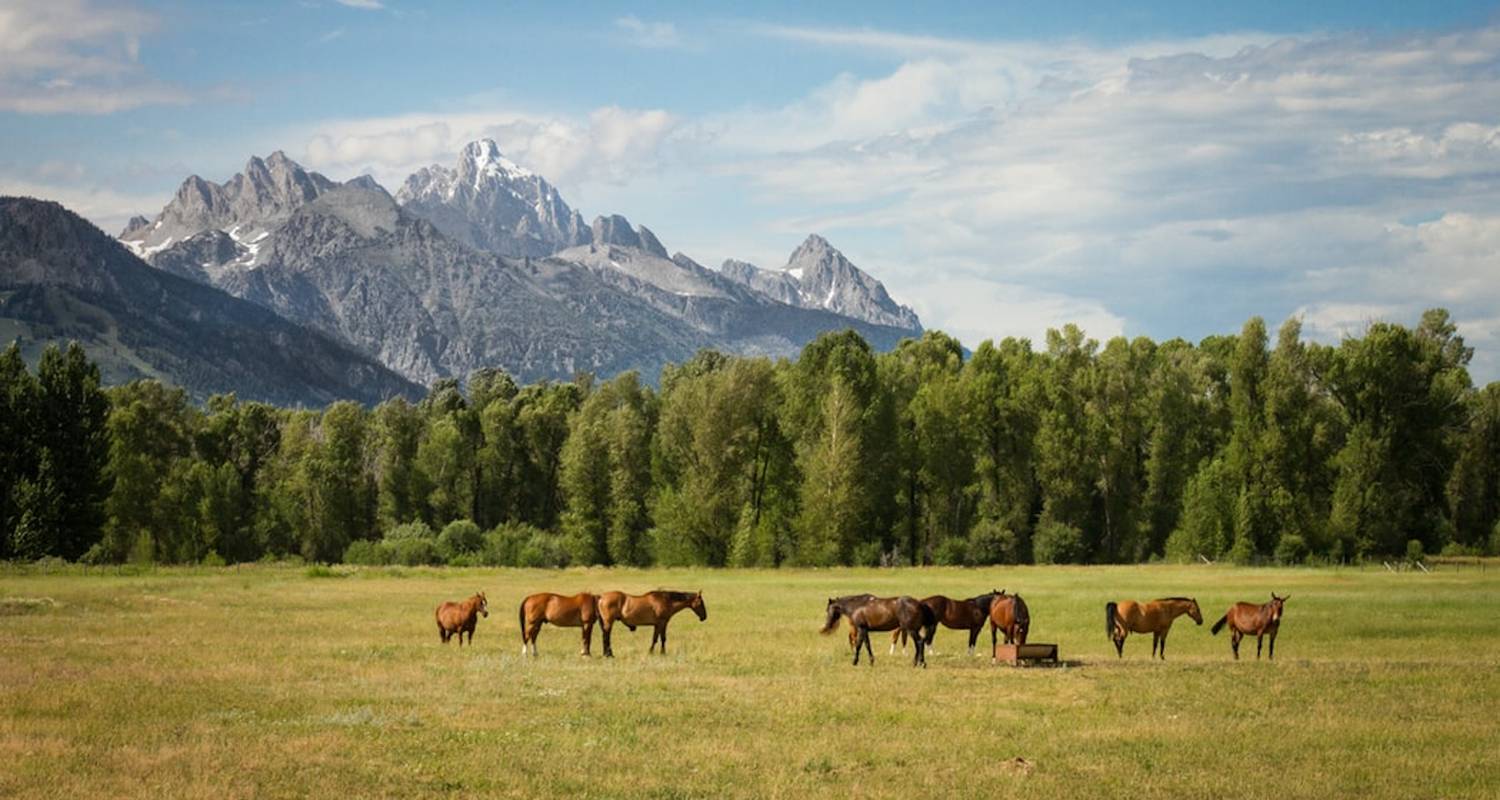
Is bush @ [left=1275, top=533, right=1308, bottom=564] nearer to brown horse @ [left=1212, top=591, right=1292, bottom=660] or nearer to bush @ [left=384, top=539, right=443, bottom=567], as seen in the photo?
brown horse @ [left=1212, top=591, right=1292, bottom=660]

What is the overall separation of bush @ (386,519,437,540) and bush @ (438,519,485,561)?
190 centimetres

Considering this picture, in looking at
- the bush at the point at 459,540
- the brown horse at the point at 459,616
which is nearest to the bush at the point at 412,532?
the bush at the point at 459,540

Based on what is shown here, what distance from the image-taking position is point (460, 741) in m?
20.1

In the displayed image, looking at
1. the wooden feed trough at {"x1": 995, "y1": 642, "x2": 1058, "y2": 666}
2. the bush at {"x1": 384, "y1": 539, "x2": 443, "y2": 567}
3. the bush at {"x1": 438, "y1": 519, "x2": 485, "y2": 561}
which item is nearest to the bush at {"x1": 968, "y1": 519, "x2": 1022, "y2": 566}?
the bush at {"x1": 438, "y1": 519, "x2": 485, "y2": 561}

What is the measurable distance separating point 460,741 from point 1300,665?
19757 mm

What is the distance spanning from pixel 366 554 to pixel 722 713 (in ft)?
271

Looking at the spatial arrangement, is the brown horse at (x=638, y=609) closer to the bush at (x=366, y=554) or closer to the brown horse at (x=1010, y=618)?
the brown horse at (x=1010, y=618)

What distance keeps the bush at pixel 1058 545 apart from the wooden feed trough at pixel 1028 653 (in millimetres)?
60767

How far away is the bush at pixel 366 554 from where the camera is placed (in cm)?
9888

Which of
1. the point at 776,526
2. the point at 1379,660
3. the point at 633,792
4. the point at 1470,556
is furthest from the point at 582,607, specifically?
the point at 1470,556

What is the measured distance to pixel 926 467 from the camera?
93.2 meters

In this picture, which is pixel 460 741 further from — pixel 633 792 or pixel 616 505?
pixel 616 505

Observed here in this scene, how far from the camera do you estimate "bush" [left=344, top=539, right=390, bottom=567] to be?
9888cm

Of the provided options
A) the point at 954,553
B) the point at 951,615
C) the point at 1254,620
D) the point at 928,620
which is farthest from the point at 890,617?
the point at 954,553
